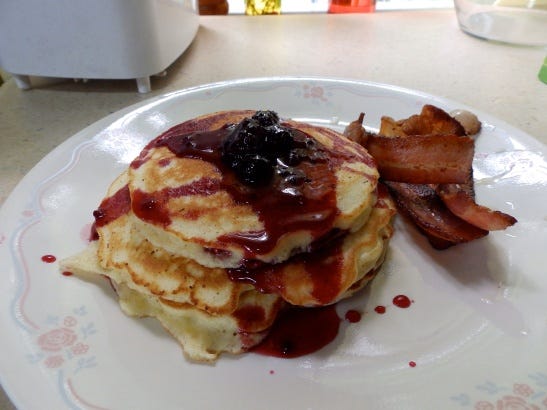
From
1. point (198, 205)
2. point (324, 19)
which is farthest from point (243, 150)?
point (324, 19)

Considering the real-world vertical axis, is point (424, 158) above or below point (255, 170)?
below

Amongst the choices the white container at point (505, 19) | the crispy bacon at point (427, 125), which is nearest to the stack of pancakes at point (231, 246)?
the crispy bacon at point (427, 125)

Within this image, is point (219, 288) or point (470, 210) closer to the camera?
point (219, 288)

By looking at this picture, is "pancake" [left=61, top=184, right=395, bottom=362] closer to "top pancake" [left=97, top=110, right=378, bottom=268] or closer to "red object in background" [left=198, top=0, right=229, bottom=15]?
"top pancake" [left=97, top=110, right=378, bottom=268]

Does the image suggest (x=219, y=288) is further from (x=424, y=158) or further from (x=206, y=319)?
(x=424, y=158)

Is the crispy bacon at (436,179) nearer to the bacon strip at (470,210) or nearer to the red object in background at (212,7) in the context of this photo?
the bacon strip at (470,210)

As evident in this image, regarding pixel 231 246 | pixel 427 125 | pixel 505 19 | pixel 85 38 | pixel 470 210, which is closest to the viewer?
pixel 231 246

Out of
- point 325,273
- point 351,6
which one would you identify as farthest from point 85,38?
point 351,6
